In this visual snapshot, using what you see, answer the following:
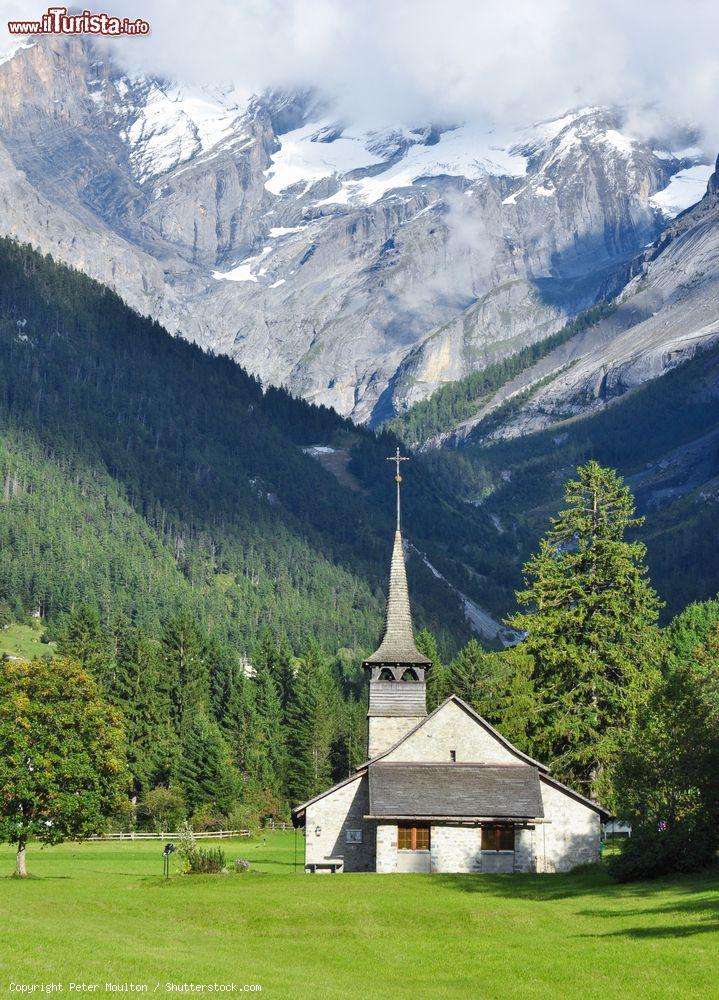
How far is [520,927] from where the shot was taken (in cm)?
4288

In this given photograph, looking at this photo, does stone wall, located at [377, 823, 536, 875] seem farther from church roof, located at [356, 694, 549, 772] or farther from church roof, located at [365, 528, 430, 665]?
church roof, located at [365, 528, 430, 665]

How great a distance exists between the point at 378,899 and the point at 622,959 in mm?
15664

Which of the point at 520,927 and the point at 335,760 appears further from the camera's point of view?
the point at 335,760

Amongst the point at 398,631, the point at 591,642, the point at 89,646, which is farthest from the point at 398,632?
the point at 89,646

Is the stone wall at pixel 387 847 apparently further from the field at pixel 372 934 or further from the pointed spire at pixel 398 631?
the pointed spire at pixel 398 631

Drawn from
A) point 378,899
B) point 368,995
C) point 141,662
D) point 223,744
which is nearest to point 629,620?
point 378,899

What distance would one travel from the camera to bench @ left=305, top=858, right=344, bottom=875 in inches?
2564

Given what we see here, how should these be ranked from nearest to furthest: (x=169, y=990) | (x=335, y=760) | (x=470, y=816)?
(x=169, y=990)
(x=470, y=816)
(x=335, y=760)

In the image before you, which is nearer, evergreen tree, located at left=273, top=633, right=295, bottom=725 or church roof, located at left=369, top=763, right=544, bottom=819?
church roof, located at left=369, top=763, right=544, bottom=819

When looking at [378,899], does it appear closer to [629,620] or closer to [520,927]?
[520,927]

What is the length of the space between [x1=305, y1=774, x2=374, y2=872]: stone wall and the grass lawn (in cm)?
10329

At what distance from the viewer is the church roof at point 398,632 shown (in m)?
74.1

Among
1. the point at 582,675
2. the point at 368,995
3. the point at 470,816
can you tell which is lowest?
the point at 368,995

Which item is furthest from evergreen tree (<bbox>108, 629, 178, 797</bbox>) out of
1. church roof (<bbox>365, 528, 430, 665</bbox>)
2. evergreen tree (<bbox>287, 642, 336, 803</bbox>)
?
church roof (<bbox>365, 528, 430, 665</bbox>)
